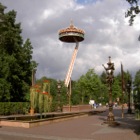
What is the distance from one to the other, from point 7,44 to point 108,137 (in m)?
32.0

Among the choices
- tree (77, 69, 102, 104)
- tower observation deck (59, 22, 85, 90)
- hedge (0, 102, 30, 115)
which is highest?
tower observation deck (59, 22, 85, 90)

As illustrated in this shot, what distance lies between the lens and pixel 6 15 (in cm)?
4766

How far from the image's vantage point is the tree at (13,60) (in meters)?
43.6

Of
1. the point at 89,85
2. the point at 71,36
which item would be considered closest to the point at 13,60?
the point at 89,85

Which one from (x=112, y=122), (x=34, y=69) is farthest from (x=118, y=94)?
(x=112, y=122)

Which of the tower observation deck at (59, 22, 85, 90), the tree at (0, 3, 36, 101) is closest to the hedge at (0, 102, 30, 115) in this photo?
the tree at (0, 3, 36, 101)

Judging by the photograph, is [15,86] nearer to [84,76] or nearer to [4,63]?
[4,63]

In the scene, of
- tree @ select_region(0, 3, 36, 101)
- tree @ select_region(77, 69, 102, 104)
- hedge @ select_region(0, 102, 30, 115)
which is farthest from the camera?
tree @ select_region(77, 69, 102, 104)

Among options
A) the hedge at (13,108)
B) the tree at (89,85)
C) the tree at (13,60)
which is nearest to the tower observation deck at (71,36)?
the tree at (89,85)

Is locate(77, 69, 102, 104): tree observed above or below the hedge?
above

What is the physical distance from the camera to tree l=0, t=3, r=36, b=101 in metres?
43.6

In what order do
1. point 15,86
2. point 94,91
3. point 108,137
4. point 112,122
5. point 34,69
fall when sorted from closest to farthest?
1. point 108,137
2. point 112,122
3. point 15,86
4. point 34,69
5. point 94,91

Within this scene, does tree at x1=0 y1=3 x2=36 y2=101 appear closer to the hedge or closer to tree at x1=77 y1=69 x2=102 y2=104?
the hedge

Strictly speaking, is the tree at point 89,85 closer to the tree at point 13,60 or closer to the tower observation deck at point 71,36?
the tower observation deck at point 71,36
